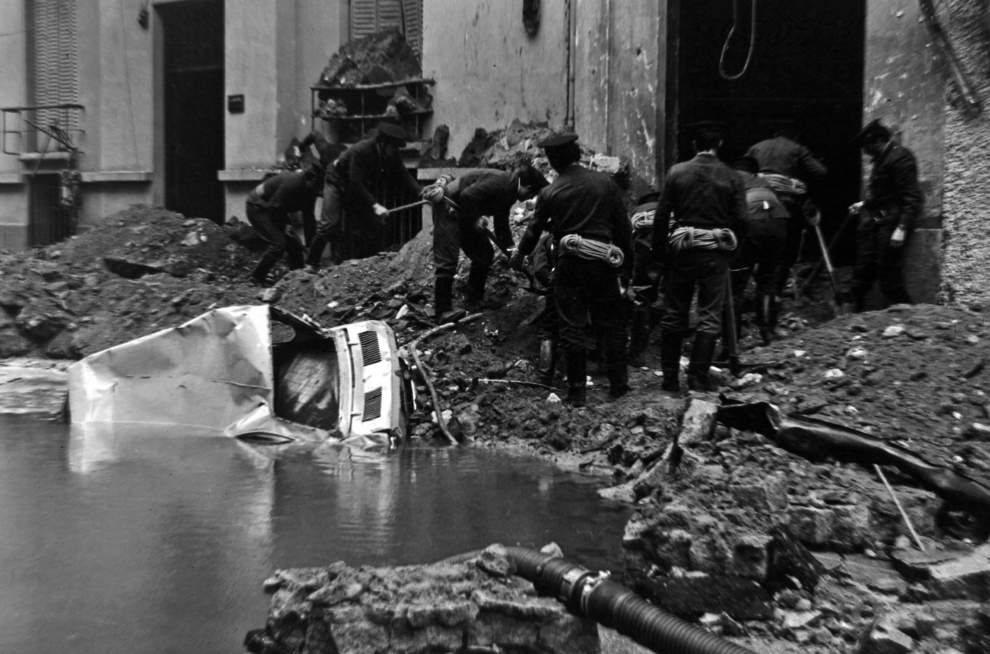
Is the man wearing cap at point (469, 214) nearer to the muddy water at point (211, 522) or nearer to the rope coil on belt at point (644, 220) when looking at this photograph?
the rope coil on belt at point (644, 220)

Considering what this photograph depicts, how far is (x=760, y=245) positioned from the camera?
26.8 ft

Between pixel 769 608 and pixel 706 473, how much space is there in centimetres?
125

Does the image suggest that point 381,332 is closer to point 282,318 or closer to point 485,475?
point 282,318

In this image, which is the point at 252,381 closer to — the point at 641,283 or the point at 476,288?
the point at 476,288

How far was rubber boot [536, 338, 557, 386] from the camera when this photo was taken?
7.87m

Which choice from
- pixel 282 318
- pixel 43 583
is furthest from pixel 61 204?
pixel 43 583

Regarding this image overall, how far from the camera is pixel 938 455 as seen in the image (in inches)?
197

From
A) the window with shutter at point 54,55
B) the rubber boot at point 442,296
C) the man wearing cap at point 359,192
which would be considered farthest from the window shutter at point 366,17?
the rubber boot at point 442,296

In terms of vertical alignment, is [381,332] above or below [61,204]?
below

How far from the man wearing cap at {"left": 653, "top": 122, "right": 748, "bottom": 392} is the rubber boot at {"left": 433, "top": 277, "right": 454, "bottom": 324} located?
2256 millimetres

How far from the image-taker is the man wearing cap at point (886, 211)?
7879 millimetres

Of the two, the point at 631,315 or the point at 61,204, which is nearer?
the point at 631,315

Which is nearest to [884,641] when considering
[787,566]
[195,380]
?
[787,566]

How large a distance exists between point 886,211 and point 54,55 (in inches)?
561
